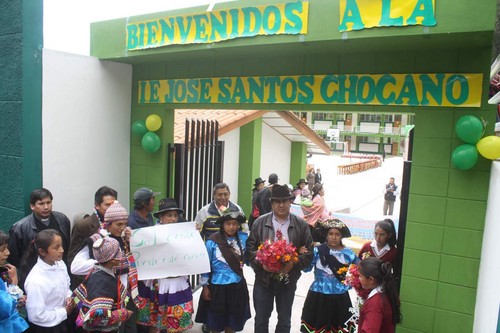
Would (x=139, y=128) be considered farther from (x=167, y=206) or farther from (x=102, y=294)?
(x=102, y=294)

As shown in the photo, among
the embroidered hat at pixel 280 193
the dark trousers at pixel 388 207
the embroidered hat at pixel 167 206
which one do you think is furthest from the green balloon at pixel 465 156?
the dark trousers at pixel 388 207

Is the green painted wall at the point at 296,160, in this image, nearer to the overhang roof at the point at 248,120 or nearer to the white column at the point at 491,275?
Result: the overhang roof at the point at 248,120

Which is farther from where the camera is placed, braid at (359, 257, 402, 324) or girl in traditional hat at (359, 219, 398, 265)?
girl in traditional hat at (359, 219, 398, 265)

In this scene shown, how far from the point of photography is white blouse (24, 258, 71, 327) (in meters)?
3.11

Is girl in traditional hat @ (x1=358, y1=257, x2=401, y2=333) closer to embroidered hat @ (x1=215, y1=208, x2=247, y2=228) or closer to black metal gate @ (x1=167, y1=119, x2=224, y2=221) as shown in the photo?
embroidered hat @ (x1=215, y1=208, x2=247, y2=228)

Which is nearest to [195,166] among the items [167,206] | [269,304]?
[167,206]

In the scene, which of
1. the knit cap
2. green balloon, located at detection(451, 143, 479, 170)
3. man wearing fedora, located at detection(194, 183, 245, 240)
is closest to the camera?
the knit cap

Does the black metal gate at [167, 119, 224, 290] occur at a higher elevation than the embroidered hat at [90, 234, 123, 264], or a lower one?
higher

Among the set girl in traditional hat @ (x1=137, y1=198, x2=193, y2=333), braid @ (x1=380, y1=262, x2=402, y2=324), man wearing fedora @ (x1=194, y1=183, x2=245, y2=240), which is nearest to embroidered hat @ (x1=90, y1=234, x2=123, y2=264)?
girl in traditional hat @ (x1=137, y1=198, x2=193, y2=333)

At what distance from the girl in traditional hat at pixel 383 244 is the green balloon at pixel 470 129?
3.67 ft

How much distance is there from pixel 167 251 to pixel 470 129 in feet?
10.3

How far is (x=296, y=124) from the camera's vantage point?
11641 millimetres

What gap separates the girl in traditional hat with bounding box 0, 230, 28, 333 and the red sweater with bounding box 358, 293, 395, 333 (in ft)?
8.33

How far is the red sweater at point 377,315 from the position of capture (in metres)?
2.88
